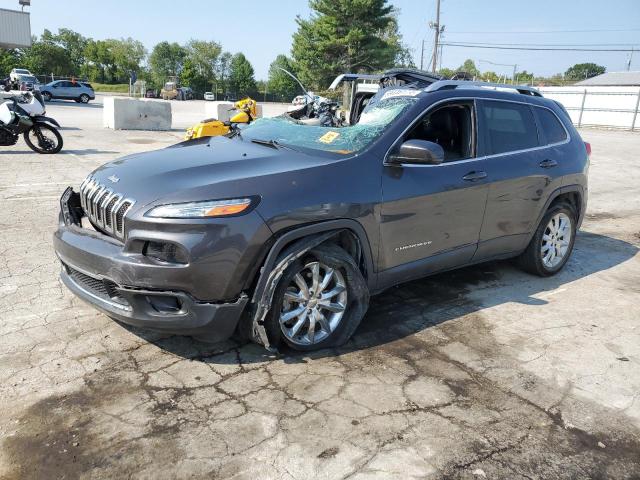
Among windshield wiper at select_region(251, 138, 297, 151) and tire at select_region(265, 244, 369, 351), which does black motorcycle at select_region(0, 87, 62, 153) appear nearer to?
windshield wiper at select_region(251, 138, 297, 151)

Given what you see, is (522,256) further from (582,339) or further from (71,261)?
(71,261)

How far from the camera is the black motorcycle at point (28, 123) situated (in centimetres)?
1070

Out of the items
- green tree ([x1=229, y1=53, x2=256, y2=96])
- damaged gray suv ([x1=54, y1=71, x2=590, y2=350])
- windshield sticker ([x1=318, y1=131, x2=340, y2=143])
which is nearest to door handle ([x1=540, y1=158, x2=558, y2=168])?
damaged gray suv ([x1=54, y1=71, x2=590, y2=350])

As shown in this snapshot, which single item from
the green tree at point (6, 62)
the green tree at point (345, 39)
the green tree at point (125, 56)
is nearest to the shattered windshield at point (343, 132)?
the green tree at point (345, 39)

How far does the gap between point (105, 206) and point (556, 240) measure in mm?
4114

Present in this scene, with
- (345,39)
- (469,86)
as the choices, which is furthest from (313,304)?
(345,39)

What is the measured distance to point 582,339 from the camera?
13.1 ft

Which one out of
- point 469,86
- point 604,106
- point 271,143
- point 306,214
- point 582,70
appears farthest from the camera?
point 582,70

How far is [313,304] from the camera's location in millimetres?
3441

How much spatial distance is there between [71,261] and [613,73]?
7644 cm

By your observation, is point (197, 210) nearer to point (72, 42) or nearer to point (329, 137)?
point (329, 137)

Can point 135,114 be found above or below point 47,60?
below

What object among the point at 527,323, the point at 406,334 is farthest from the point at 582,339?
the point at 406,334

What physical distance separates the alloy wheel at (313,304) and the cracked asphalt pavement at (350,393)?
17 cm
